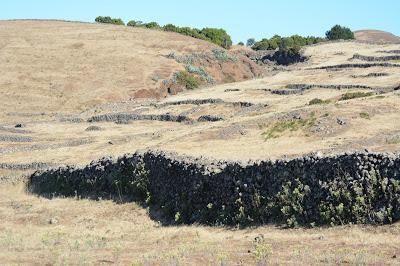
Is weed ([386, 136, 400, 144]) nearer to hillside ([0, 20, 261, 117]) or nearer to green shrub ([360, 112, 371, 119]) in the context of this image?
green shrub ([360, 112, 371, 119])

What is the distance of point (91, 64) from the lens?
9400 centimetres

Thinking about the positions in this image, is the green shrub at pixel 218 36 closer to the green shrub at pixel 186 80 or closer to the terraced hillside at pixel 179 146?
the terraced hillside at pixel 179 146

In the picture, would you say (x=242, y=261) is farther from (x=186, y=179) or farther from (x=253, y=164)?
(x=186, y=179)

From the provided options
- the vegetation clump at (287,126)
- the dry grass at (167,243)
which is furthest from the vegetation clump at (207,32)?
the dry grass at (167,243)

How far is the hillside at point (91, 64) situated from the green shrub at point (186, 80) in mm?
1323

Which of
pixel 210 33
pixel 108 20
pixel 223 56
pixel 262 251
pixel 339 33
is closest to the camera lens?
pixel 262 251

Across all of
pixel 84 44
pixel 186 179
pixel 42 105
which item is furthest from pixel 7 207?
pixel 84 44

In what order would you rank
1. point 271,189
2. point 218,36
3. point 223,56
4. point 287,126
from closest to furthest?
point 271,189, point 287,126, point 223,56, point 218,36

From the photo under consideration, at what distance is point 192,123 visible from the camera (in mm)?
53750

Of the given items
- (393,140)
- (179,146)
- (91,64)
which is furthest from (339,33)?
(393,140)

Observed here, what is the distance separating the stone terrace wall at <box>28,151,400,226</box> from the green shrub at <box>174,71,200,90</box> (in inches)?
2328

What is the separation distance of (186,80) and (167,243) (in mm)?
69681

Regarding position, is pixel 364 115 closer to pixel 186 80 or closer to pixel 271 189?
pixel 271 189

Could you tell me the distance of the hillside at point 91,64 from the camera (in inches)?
3191
